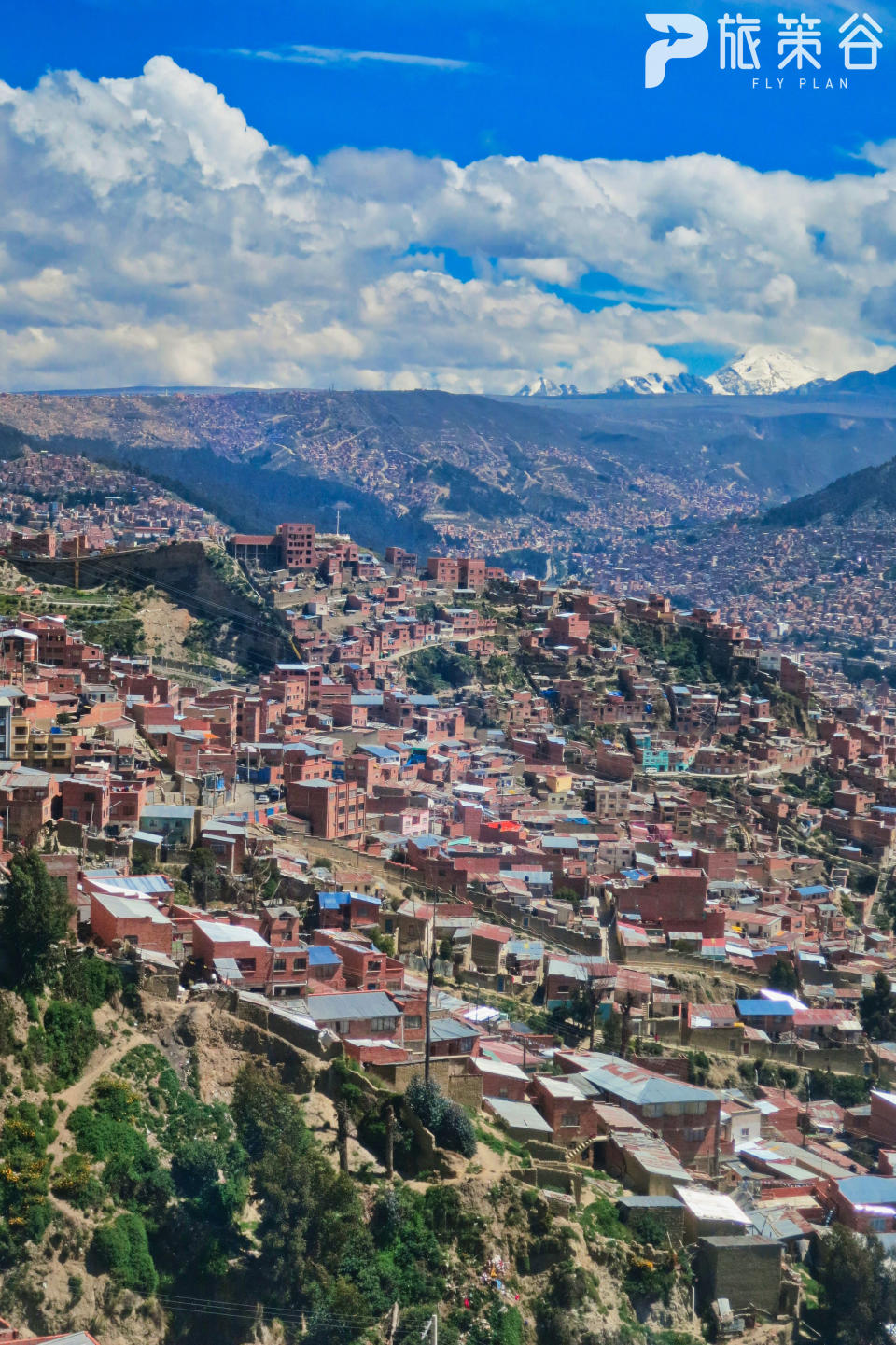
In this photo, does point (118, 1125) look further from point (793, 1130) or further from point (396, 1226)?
point (793, 1130)

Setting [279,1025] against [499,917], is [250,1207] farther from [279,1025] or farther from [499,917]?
[499,917]

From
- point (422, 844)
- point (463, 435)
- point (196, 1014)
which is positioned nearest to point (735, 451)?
point (463, 435)

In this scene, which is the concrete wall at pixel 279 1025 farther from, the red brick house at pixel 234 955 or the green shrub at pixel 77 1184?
the green shrub at pixel 77 1184

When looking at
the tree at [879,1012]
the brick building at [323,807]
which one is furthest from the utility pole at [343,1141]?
the tree at [879,1012]

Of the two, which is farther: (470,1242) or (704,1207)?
(704,1207)

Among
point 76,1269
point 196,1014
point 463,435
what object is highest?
point 463,435

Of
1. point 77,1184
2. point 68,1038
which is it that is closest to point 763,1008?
point 68,1038
